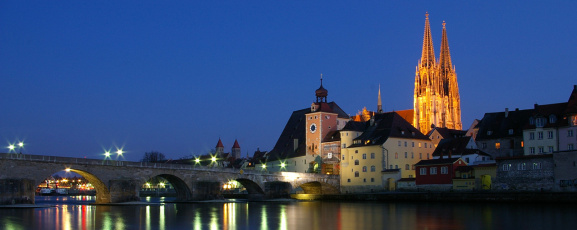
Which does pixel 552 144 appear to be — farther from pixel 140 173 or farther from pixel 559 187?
pixel 140 173

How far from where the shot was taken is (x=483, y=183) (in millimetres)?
74188

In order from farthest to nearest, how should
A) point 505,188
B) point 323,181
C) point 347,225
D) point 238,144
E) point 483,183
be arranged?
point 238,144
point 323,181
point 483,183
point 505,188
point 347,225

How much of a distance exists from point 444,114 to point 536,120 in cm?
7525

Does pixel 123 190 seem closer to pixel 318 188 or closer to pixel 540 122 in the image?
pixel 318 188

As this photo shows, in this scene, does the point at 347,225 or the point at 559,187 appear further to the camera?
the point at 559,187

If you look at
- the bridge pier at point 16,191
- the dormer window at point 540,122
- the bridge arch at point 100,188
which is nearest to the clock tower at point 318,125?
the dormer window at point 540,122

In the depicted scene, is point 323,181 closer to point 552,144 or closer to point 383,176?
point 383,176

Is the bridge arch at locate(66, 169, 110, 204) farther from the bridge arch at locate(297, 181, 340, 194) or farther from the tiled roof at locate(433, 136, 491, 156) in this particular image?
the tiled roof at locate(433, 136, 491, 156)

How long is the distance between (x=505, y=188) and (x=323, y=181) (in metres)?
30.0

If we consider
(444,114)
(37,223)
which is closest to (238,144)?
(444,114)

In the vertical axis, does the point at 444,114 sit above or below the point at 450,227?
above

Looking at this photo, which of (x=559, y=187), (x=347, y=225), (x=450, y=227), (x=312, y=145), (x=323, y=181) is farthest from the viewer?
(x=312, y=145)

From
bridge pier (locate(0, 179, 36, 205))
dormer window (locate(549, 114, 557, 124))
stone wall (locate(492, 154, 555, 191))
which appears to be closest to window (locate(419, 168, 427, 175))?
stone wall (locate(492, 154, 555, 191))

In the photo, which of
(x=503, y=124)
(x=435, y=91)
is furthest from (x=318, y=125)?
(x=435, y=91)
